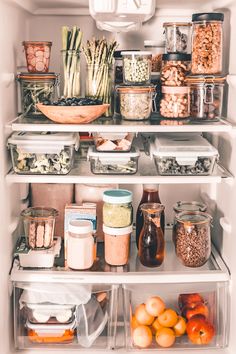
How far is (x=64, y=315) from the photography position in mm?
1873

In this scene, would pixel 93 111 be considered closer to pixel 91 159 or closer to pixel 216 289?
pixel 91 159

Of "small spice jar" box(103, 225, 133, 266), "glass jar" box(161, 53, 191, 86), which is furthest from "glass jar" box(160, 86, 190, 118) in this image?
"small spice jar" box(103, 225, 133, 266)

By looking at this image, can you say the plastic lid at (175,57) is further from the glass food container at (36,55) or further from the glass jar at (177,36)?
the glass food container at (36,55)

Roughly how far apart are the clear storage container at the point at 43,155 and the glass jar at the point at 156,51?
435mm

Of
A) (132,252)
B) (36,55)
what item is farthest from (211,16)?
(132,252)

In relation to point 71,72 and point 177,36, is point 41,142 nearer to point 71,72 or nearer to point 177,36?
point 71,72

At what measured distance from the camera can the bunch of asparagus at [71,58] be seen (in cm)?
190

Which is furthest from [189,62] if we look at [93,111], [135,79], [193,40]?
[93,111]

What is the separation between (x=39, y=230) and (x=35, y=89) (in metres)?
0.44

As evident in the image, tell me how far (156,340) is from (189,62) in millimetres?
861

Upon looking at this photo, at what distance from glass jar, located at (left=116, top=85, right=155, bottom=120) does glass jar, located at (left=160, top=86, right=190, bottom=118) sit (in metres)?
0.05

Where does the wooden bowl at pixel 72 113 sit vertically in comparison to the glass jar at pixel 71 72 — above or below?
below

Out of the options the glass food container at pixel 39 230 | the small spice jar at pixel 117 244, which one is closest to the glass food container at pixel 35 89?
the glass food container at pixel 39 230

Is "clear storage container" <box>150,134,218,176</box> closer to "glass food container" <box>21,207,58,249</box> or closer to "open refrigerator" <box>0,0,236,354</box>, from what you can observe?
"open refrigerator" <box>0,0,236,354</box>
